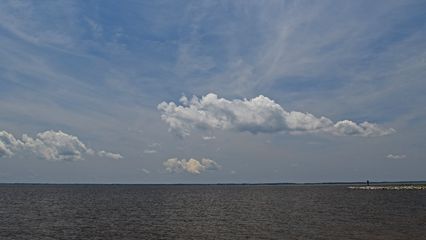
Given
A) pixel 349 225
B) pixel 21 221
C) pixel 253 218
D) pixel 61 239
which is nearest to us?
pixel 61 239

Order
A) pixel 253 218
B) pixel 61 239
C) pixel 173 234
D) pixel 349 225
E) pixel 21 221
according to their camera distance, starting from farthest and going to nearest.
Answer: pixel 253 218 < pixel 21 221 < pixel 349 225 < pixel 173 234 < pixel 61 239

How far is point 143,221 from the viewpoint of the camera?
6278 centimetres

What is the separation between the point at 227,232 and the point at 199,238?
207 inches

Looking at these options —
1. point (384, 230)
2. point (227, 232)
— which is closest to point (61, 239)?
point (227, 232)

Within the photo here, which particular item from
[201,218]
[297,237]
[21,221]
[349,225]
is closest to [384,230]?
[349,225]

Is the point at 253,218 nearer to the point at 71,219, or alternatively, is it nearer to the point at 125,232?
the point at 125,232

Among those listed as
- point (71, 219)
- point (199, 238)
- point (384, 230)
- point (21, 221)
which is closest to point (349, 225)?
point (384, 230)

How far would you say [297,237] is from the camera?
45.4 m

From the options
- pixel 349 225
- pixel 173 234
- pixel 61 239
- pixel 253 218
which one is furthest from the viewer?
pixel 253 218

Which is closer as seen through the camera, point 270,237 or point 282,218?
point 270,237

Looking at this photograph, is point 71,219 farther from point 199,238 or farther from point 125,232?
point 199,238

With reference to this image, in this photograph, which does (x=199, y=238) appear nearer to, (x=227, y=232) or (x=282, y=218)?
(x=227, y=232)

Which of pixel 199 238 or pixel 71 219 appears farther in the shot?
pixel 71 219

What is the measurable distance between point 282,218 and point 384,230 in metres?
17.6
